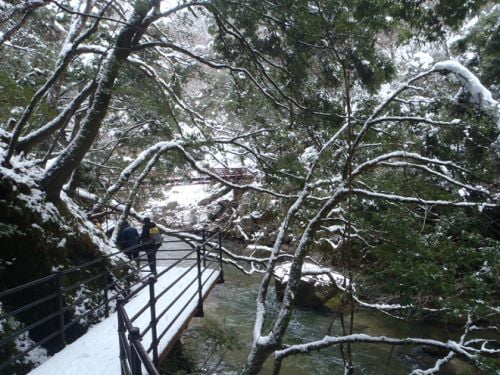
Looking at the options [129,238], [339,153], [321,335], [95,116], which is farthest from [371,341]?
[129,238]

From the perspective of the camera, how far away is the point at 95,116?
7332 millimetres

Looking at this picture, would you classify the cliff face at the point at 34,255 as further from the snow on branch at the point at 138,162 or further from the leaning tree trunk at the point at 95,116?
the snow on branch at the point at 138,162

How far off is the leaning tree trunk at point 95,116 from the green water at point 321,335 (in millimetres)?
5109

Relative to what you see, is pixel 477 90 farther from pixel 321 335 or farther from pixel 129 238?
pixel 129 238

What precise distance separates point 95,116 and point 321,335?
798cm

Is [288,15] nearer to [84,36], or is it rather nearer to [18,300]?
[84,36]

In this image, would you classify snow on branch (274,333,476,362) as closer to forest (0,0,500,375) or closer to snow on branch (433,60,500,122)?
forest (0,0,500,375)

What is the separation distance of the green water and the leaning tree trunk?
16.8ft

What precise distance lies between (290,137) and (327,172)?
1591 millimetres

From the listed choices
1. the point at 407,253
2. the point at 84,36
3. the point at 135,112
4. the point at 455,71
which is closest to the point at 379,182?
the point at 407,253

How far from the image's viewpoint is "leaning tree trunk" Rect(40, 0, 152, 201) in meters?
7.13

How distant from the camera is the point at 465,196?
721 cm

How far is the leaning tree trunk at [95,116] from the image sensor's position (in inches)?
281

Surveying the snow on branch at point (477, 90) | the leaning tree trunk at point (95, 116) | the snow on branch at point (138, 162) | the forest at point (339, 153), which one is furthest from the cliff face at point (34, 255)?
the snow on branch at point (477, 90)
